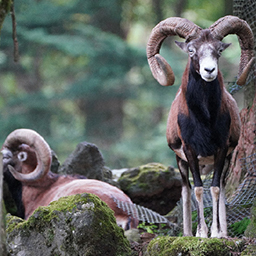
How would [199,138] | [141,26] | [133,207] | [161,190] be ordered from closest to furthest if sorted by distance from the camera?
1. [199,138]
2. [133,207]
3. [161,190]
4. [141,26]

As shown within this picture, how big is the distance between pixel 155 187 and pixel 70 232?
4.15 m

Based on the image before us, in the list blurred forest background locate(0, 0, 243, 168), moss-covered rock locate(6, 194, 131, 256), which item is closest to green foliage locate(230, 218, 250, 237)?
moss-covered rock locate(6, 194, 131, 256)

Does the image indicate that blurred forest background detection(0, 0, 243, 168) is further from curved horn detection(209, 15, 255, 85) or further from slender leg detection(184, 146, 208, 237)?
slender leg detection(184, 146, 208, 237)

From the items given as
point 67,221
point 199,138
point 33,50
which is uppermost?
point 33,50

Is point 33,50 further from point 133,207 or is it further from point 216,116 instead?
point 216,116

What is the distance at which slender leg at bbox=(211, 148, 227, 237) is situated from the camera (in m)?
4.68

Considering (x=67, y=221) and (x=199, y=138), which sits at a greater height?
(x=199, y=138)

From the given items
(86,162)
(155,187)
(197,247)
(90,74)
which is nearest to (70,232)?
(197,247)

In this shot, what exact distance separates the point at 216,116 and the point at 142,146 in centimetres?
1502

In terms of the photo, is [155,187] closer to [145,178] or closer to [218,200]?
[145,178]

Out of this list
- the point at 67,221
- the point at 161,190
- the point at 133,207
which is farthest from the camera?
the point at 161,190

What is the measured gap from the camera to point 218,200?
482cm

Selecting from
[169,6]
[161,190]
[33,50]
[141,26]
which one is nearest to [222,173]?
[161,190]

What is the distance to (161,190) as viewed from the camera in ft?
27.7
